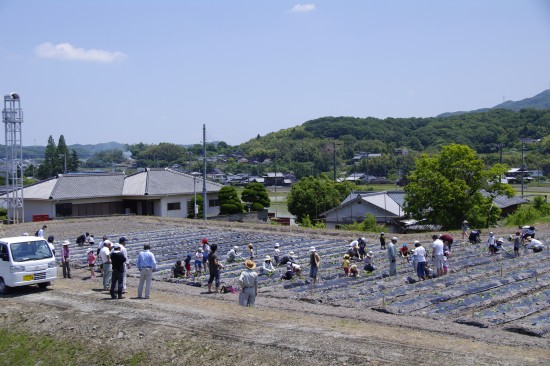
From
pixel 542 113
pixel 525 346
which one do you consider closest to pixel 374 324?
pixel 525 346

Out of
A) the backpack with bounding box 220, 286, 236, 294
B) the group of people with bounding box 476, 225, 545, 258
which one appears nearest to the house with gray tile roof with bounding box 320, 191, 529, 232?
the group of people with bounding box 476, 225, 545, 258

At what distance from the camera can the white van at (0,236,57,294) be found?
47.8 ft

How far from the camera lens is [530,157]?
9331 cm

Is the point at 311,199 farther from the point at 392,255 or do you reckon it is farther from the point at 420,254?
the point at 420,254

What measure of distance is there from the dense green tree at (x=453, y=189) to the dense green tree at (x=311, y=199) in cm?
1367

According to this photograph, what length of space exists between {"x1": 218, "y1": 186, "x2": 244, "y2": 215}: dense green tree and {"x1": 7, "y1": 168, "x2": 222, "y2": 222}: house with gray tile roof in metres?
1.22

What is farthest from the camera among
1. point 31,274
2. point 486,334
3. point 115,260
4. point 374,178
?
point 374,178

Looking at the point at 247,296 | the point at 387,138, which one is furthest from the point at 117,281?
the point at 387,138

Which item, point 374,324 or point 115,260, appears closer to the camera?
point 374,324

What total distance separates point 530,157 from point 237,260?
84671 mm

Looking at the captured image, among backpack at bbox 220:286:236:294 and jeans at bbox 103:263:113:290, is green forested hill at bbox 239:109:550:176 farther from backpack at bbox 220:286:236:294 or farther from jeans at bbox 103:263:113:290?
jeans at bbox 103:263:113:290

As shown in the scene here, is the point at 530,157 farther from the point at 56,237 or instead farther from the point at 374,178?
the point at 56,237

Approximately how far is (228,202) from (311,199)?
7311 mm

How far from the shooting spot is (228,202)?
43125 mm
